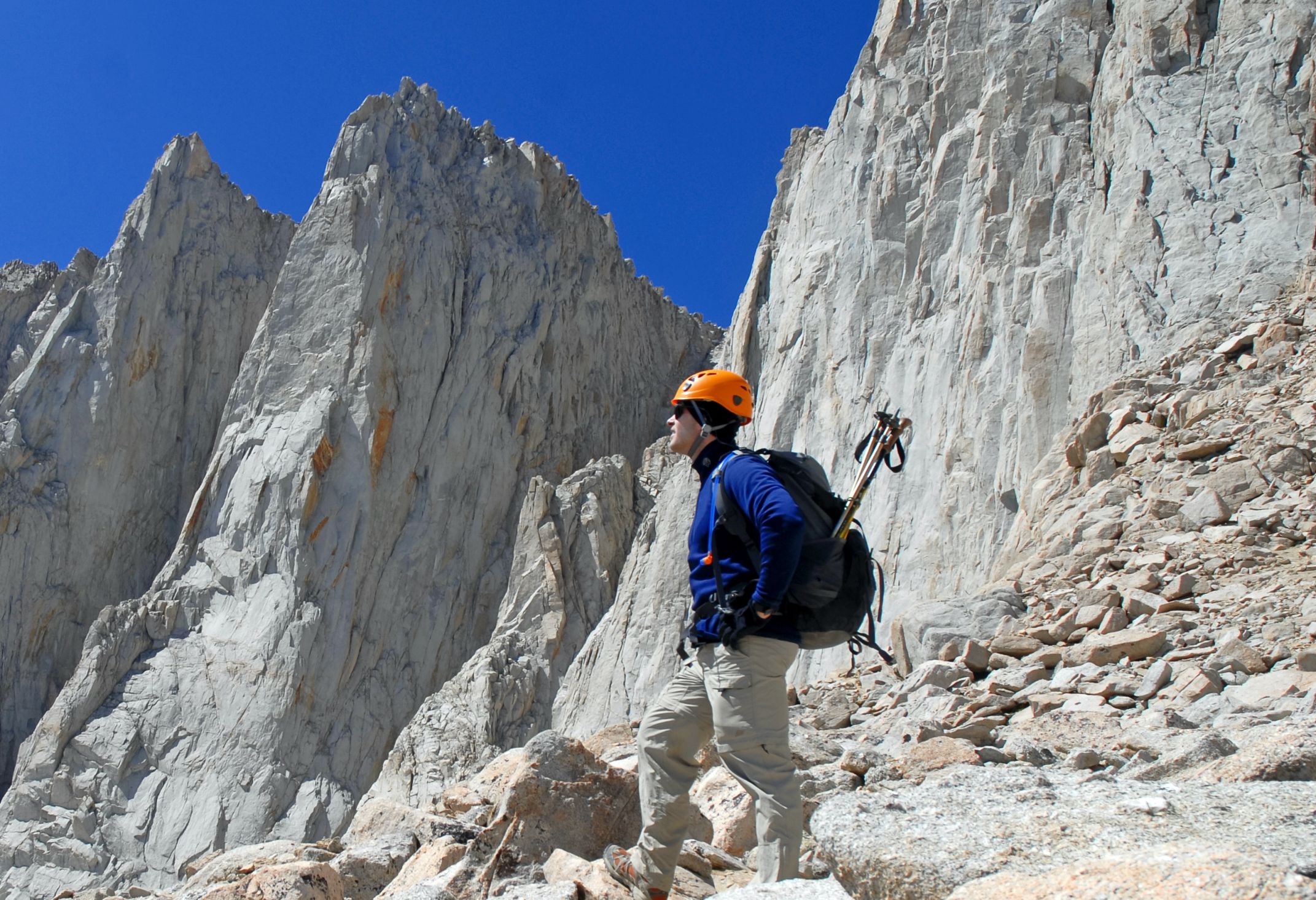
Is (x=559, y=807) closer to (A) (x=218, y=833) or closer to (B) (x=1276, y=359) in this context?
(B) (x=1276, y=359)

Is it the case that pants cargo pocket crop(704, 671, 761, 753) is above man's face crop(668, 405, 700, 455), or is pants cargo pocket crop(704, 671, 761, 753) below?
below

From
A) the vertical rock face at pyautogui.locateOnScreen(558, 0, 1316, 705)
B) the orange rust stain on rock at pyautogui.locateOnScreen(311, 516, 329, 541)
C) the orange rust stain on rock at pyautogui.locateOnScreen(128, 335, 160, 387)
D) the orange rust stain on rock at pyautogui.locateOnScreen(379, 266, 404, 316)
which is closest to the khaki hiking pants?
the vertical rock face at pyautogui.locateOnScreen(558, 0, 1316, 705)

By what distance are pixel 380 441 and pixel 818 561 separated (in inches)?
1002

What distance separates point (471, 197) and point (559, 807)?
29.3 meters

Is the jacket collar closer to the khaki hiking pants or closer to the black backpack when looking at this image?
the black backpack

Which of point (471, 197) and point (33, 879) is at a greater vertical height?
point (471, 197)

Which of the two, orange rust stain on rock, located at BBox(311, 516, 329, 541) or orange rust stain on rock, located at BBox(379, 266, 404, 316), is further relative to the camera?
orange rust stain on rock, located at BBox(379, 266, 404, 316)

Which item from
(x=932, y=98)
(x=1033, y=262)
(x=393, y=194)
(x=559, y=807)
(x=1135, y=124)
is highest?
(x=393, y=194)

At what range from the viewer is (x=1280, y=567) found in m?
7.36

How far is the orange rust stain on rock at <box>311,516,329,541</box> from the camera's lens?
1057 inches

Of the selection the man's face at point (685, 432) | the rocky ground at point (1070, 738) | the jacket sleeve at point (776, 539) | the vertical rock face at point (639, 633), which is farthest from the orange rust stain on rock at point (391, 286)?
the jacket sleeve at point (776, 539)

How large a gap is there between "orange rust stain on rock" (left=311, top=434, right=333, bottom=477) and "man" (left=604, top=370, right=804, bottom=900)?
81.3 feet

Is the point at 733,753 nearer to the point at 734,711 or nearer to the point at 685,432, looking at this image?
the point at 734,711

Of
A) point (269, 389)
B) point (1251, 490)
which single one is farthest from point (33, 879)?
point (1251, 490)
